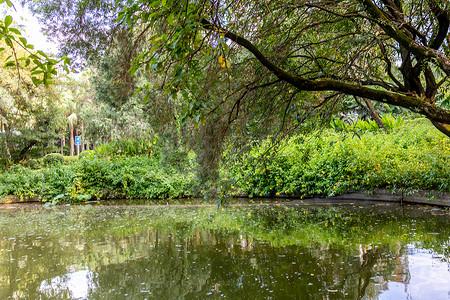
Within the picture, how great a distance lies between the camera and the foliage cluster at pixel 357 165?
827 cm

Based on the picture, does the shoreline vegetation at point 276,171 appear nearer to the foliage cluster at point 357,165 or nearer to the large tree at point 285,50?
the foliage cluster at point 357,165

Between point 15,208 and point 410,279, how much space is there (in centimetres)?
1247

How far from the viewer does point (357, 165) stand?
985cm

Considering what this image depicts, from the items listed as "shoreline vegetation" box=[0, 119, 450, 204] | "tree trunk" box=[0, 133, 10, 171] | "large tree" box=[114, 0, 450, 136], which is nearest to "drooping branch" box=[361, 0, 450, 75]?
"large tree" box=[114, 0, 450, 136]

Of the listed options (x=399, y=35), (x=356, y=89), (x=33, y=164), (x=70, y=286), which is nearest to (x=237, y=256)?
(x=70, y=286)

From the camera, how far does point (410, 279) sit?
3.90 meters

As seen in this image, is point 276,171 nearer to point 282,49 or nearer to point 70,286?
point 282,49

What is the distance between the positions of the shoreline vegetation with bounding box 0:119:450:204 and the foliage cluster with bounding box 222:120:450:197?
0.03 m

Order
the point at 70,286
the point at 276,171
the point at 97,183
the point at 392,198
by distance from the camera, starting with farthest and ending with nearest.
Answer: the point at 97,183, the point at 276,171, the point at 392,198, the point at 70,286

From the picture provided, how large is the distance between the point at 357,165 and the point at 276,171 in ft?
8.89

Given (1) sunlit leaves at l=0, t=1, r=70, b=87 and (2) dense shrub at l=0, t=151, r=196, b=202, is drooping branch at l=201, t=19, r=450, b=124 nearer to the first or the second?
(1) sunlit leaves at l=0, t=1, r=70, b=87

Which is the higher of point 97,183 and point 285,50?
point 285,50

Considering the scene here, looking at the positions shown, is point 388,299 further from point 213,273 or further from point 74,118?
point 74,118

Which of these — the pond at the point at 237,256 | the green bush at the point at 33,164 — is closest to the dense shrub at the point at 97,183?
the pond at the point at 237,256
